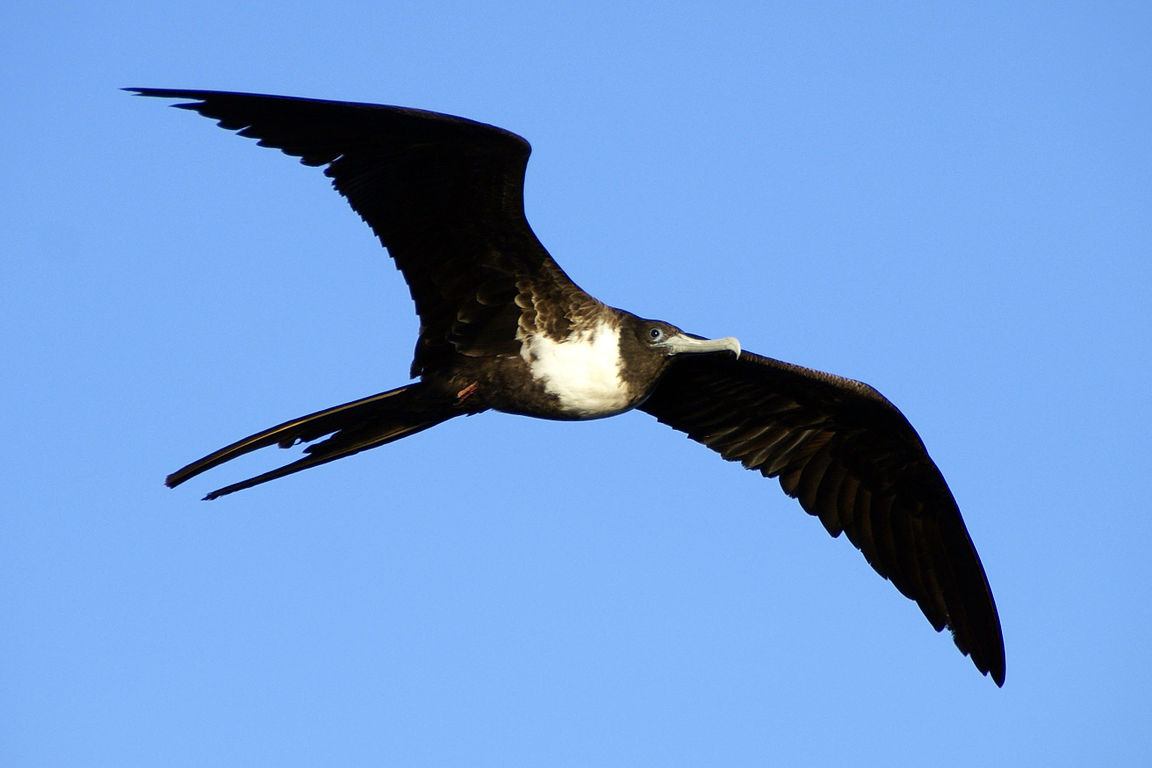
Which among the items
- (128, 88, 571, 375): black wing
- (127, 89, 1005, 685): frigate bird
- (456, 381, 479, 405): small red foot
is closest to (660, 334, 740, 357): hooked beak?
(127, 89, 1005, 685): frigate bird

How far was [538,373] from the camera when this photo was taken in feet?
20.5

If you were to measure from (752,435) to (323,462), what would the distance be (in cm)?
233

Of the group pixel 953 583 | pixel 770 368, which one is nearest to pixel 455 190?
pixel 770 368

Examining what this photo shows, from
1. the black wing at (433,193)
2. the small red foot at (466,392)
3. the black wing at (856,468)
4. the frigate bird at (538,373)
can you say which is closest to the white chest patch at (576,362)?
the frigate bird at (538,373)

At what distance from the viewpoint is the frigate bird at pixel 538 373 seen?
580cm

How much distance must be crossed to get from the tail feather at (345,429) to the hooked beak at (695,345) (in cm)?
97

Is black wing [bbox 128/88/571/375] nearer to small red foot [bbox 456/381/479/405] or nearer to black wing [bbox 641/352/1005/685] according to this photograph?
small red foot [bbox 456/381/479/405]

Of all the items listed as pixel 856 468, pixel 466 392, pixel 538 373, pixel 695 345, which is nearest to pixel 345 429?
pixel 466 392

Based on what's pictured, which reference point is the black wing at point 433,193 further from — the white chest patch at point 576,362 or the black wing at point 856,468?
the black wing at point 856,468

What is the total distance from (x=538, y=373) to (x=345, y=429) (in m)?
0.85

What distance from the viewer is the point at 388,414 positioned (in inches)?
242

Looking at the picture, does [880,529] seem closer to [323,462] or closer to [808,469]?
[808,469]

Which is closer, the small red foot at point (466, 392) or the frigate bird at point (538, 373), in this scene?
the frigate bird at point (538, 373)

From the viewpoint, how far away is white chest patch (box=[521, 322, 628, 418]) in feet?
20.5
